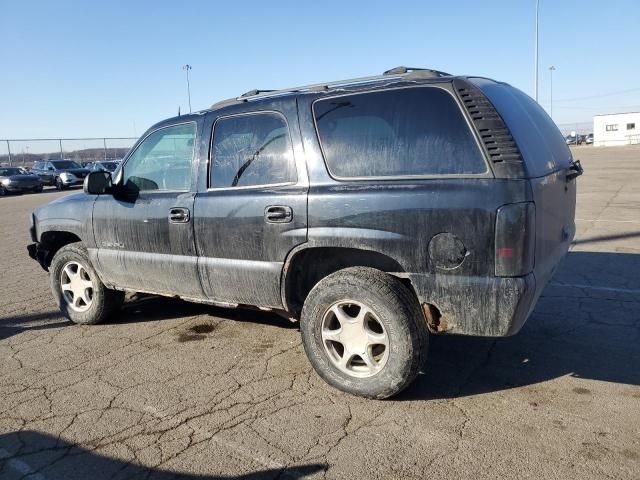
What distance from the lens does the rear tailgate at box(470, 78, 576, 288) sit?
3.16 metres

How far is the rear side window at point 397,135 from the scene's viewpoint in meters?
3.21

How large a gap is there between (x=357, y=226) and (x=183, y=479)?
173 centimetres

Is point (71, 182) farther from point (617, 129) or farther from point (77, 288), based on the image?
point (617, 129)

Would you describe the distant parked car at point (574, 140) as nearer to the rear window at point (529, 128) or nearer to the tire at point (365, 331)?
the rear window at point (529, 128)

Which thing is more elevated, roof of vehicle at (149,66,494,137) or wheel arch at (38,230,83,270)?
roof of vehicle at (149,66,494,137)

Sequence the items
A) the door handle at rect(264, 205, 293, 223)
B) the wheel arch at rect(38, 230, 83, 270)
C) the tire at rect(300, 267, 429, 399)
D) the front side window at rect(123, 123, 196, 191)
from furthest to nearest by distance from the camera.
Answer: the wheel arch at rect(38, 230, 83, 270)
the front side window at rect(123, 123, 196, 191)
the door handle at rect(264, 205, 293, 223)
the tire at rect(300, 267, 429, 399)

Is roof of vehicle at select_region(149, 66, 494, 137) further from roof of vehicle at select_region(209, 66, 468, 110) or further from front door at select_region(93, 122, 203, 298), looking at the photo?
front door at select_region(93, 122, 203, 298)

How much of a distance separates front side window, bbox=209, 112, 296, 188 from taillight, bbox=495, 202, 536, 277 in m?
1.46

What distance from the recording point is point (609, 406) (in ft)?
11.0

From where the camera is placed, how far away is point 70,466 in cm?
294

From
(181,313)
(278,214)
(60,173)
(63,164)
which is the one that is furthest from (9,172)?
(278,214)

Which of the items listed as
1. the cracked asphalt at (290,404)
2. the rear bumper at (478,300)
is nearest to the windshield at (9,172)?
the cracked asphalt at (290,404)

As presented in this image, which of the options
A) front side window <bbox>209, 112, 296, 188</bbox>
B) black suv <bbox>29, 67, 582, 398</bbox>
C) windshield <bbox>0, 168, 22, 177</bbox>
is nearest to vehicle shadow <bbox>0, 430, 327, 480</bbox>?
black suv <bbox>29, 67, 582, 398</bbox>

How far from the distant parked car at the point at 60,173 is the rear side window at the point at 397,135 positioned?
29964 mm
